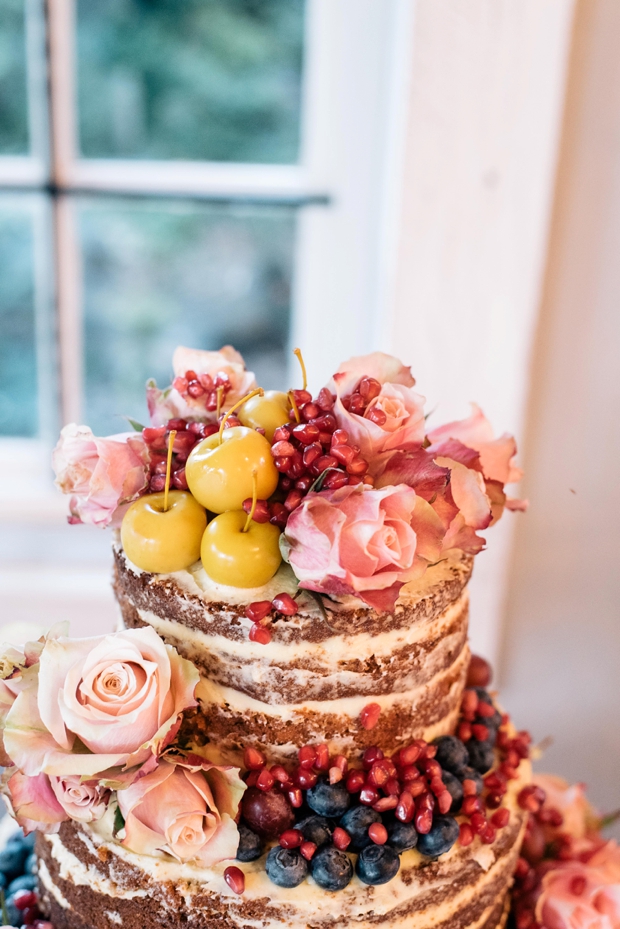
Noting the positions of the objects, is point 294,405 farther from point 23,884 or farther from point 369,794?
point 23,884

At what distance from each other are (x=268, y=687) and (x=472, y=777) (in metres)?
0.24

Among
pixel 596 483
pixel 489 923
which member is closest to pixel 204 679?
pixel 489 923

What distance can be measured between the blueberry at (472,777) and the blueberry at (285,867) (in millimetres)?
181

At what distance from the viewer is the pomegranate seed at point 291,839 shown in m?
0.70

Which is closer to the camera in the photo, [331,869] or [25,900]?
[331,869]

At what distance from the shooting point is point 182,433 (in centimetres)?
79

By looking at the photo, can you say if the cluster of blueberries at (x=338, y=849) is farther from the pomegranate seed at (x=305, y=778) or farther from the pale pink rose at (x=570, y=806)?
the pale pink rose at (x=570, y=806)

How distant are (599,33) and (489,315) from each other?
A: 43 centimetres

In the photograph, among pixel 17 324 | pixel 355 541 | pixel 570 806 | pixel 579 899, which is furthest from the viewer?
pixel 17 324

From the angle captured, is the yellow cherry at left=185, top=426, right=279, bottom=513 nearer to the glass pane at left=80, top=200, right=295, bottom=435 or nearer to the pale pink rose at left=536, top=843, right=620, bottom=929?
the pale pink rose at left=536, top=843, right=620, bottom=929

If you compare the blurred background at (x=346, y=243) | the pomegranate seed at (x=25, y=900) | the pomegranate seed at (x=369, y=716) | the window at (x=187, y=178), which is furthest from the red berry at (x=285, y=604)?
the window at (x=187, y=178)

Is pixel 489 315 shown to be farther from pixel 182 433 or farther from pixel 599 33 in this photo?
pixel 182 433

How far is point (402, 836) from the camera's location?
28.0 inches

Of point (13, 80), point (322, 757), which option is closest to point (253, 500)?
point (322, 757)
